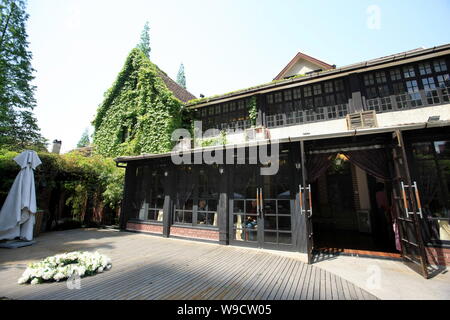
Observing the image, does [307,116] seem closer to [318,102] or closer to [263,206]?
[318,102]

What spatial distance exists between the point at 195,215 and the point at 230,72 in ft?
20.7

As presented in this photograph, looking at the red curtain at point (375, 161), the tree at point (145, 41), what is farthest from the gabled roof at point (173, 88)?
the tree at point (145, 41)

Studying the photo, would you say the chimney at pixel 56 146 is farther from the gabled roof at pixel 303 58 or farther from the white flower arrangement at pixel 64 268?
the gabled roof at pixel 303 58

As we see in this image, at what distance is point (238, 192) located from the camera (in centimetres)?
569

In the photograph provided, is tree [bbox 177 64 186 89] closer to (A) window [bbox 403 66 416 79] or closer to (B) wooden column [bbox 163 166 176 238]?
(B) wooden column [bbox 163 166 176 238]

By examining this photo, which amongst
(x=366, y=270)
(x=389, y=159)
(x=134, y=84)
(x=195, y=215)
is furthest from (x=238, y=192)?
(x=134, y=84)

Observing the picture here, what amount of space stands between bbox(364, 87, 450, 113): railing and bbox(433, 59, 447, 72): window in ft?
2.61

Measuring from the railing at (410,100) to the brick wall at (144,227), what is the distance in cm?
938

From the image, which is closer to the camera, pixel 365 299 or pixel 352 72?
pixel 365 299

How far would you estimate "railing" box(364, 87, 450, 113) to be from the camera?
21.9 ft

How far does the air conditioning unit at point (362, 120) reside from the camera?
7043 millimetres

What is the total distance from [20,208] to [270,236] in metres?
6.76

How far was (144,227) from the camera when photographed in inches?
280

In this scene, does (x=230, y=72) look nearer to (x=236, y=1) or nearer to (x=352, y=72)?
(x=236, y=1)
